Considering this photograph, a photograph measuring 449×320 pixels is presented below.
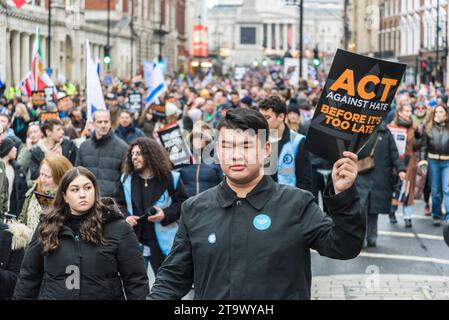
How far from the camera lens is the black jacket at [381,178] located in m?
13.7

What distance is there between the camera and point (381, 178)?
45.8 ft

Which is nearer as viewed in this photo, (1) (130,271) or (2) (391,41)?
(1) (130,271)

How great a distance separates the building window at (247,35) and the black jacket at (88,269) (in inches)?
7516

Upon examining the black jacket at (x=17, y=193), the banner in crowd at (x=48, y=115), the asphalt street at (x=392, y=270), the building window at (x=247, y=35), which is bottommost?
the asphalt street at (x=392, y=270)

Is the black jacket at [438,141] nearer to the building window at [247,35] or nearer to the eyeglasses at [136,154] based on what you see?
the eyeglasses at [136,154]

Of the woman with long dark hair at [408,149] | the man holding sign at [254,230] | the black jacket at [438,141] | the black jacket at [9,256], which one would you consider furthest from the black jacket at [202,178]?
the man holding sign at [254,230]

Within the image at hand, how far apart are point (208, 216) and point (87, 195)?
182 cm

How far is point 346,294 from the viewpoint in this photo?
1023cm

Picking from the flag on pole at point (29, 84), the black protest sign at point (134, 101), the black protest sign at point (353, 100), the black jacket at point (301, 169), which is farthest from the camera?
the flag on pole at point (29, 84)

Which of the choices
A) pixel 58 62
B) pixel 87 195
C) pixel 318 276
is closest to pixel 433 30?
pixel 58 62

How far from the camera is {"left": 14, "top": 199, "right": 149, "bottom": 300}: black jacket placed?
614 centimetres

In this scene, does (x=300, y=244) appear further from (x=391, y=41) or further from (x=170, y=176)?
(x=391, y=41)

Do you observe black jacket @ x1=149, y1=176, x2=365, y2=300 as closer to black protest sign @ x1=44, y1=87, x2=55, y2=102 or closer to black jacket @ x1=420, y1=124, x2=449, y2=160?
Answer: black jacket @ x1=420, y1=124, x2=449, y2=160

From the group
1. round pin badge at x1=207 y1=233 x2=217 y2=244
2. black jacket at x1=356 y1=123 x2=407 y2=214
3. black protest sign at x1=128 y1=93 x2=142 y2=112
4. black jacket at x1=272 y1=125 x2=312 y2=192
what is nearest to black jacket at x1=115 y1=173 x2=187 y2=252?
black jacket at x1=272 y1=125 x2=312 y2=192
